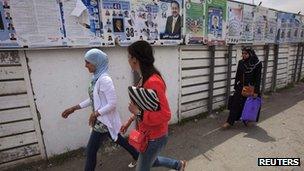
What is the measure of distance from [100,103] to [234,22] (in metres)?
4.99

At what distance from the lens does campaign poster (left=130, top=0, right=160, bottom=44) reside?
14.4 feet

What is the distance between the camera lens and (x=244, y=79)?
530 centimetres

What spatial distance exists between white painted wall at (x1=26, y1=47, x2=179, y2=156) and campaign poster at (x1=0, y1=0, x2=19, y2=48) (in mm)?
290

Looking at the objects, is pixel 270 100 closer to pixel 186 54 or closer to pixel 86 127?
pixel 186 54

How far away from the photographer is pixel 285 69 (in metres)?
9.73

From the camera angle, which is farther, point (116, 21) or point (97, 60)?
point (116, 21)

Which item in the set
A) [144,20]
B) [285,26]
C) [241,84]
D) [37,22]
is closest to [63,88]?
[37,22]

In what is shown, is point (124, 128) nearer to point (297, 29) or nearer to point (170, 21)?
point (170, 21)

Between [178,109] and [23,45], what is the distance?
3.51 metres

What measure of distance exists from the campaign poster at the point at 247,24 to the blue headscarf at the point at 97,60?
16.6 feet

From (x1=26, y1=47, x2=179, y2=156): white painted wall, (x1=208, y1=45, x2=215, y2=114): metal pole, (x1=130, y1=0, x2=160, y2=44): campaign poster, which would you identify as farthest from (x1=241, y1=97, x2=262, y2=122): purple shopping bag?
(x1=26, y1=47, x2=179, y2=156): white painted wall

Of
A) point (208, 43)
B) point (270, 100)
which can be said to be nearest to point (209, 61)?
point (208, 43)

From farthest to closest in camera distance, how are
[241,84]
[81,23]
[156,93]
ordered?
1. [241,84]
2. [81,23]
3. [156,93]

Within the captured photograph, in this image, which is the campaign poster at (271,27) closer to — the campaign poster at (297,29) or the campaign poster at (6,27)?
the campaign poster at (297,29)
